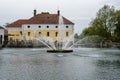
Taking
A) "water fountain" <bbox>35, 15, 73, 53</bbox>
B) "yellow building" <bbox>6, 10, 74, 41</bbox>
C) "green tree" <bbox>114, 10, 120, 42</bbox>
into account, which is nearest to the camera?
"water fountain" <bbox>35, 15, 73, 53</bbox>

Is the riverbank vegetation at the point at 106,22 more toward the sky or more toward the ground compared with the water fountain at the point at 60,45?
more toward the sky

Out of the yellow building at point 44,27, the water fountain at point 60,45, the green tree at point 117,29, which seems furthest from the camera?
the yellow building at point 44,27

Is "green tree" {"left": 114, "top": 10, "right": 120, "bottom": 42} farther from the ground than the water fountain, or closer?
farther from the ground

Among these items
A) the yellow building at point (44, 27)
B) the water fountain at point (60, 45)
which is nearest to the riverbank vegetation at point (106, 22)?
the yellow building at point (44, 27)

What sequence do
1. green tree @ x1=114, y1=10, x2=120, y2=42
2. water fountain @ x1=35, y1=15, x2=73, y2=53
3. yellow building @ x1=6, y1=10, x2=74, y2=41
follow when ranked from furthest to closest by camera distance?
yellow building @ x1=6, y1=10, x2=74, y2=41 < green tree @ x1=114, y1=10, x2=120, y2=42 < water fountain @ x1=35, y1=15, x2=73, y2=53

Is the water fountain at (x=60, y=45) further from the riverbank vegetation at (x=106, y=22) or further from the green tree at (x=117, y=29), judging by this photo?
the green tree at (x=117, y=29)

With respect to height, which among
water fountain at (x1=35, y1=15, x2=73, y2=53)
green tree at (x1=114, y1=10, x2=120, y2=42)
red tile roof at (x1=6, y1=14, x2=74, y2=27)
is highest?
red tile roof at (x1=6, y1=14, x2=74, y2=27)

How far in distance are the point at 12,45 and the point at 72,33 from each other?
2198cm

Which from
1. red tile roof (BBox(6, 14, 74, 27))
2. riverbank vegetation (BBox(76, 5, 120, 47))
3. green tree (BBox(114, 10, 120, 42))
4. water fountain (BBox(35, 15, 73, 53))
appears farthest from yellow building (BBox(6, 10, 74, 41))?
water fountain (BBox(35, 15, 73, 53))

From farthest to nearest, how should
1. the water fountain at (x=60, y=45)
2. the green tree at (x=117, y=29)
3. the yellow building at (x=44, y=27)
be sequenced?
the yellow building at (x=44, y=27) → the green tree at (x=117, y=29) → the water fountain at (x=60, y=45)

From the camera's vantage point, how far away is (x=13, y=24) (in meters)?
108

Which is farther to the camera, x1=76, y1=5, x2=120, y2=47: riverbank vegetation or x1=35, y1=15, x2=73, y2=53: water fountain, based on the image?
x1=76, y1=5, x2=120, y2=47: riverbank vegetation

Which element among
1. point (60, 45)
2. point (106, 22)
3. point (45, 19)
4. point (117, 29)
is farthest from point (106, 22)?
point (60, 45)

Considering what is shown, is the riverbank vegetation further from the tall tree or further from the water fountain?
the water fountain
